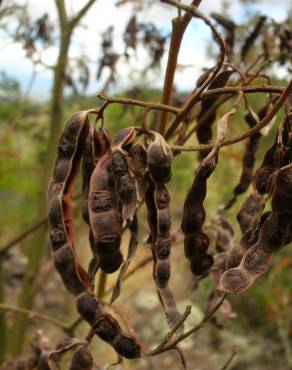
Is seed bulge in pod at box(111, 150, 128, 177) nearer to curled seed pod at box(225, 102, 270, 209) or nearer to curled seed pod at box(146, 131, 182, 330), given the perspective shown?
curled seed pod at box(146, 131, 182, 330)

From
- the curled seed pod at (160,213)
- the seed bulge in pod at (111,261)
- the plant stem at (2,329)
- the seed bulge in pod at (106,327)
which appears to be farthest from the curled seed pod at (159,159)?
the plant stem at (2,329)

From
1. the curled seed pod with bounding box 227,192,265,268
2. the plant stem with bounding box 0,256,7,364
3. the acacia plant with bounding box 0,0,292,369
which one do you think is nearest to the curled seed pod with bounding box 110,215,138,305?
the acacia plant with bounding box 0,0,292,369

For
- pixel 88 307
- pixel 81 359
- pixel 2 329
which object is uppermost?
pixel 88 307

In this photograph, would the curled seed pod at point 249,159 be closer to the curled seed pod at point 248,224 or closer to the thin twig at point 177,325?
the curled seed pod at point 248,224

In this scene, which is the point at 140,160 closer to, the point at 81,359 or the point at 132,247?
the point at 132,247

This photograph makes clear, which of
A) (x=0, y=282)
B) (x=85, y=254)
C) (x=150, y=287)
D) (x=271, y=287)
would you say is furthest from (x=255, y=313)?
(x=0, y=282)

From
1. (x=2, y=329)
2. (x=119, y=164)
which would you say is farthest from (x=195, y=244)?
(x=2, y=329)

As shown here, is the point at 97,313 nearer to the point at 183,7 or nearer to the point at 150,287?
the point at 183,7

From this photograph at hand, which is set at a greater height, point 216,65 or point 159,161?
point 216,65
